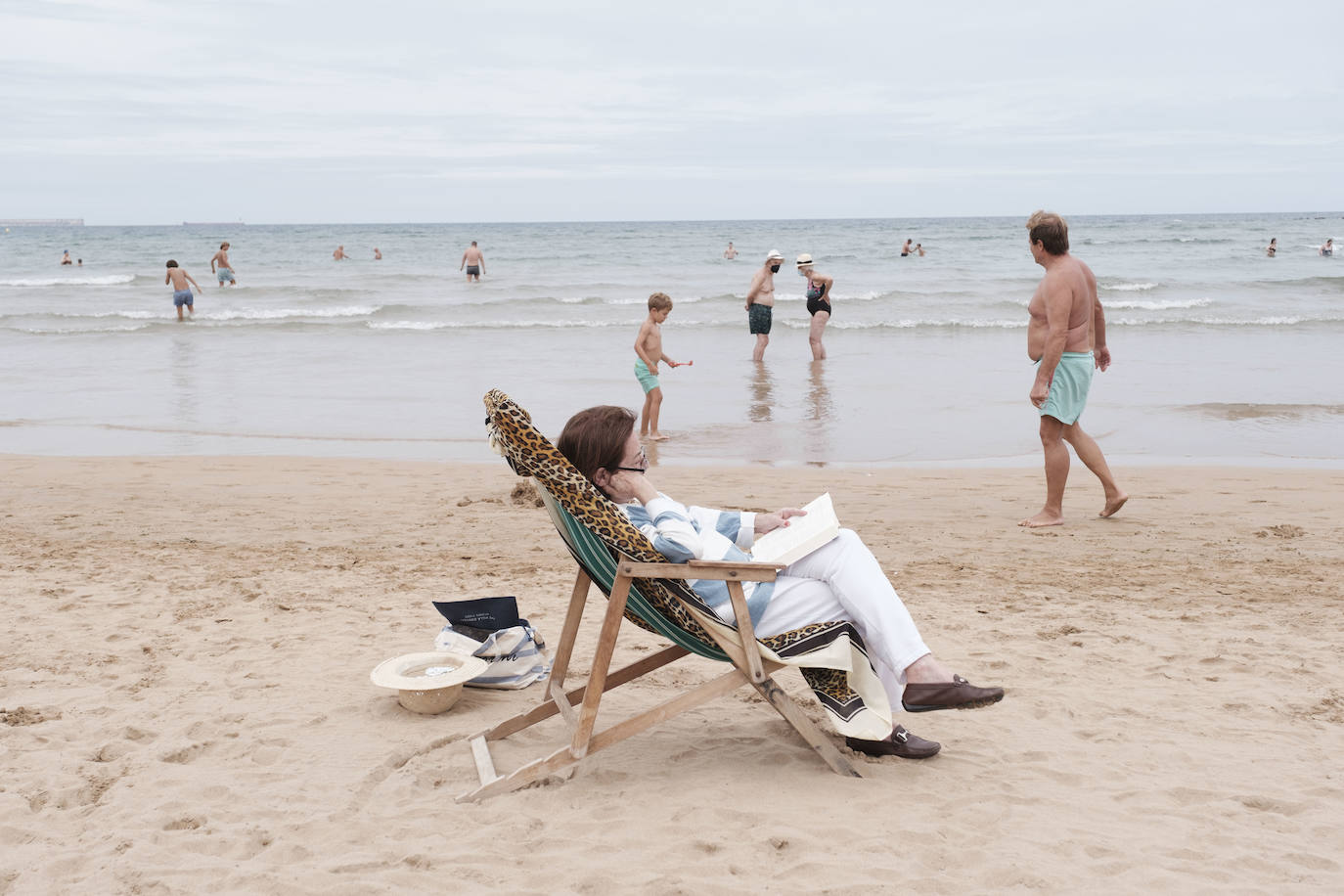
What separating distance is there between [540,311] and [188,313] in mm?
6742

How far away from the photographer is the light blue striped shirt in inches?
114

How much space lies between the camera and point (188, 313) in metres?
21.2

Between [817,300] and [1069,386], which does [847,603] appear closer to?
[1069,386]

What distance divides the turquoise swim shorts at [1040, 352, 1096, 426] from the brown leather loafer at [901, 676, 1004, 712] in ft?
11.3

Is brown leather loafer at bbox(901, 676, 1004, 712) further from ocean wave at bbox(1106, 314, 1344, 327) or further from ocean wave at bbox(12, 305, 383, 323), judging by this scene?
ocean wave at bbox(12, 305, 383, 323)

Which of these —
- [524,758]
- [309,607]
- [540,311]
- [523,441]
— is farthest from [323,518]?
Answer: [540,311]

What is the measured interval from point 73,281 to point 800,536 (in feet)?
112

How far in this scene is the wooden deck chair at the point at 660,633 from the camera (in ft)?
9.40

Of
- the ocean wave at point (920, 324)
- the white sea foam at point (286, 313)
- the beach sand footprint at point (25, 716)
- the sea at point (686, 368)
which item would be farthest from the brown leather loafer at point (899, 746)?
the white sea foam at point (286, 313)

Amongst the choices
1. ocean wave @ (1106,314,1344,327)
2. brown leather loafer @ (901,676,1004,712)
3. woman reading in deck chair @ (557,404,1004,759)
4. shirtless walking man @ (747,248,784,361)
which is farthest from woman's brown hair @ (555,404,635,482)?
ocean wave @ (1106,314,1344,327)

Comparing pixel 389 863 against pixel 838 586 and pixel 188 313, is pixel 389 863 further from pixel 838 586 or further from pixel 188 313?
Answer: pixel 188 313

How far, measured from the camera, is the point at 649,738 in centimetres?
353

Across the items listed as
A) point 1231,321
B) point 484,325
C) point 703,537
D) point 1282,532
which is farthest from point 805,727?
point 1231,321

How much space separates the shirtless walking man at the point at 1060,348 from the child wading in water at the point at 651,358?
10.4ft
